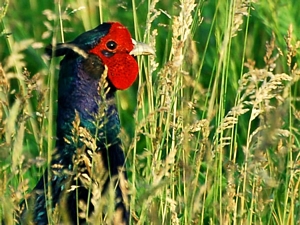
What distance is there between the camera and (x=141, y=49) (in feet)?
11.1

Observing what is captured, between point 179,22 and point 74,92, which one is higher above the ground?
point 179,22

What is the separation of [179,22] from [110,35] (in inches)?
24.6

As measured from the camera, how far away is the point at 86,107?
10.7 ft

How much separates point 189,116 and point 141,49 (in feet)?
1.66

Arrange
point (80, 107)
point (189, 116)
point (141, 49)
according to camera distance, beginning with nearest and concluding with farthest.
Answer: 1. point (189, 116)
2. point (80, 107)
3. point (141, 49)

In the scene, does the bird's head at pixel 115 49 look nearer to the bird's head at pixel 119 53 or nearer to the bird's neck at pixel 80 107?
the bird's head at pixel 119 53

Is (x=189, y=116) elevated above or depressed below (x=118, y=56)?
below

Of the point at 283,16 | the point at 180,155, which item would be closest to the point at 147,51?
the point at 180,155

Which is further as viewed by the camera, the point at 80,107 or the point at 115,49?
the point at 115,49

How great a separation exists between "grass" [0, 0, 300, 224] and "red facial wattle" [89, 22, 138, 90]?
0.08 meters

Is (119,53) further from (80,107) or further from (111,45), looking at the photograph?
(80,107)

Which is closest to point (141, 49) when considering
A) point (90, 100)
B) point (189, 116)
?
point (90, 100)

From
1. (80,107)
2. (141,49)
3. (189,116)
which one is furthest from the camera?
(141,49)

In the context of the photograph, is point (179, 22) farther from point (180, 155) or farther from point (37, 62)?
point (37, 62)
